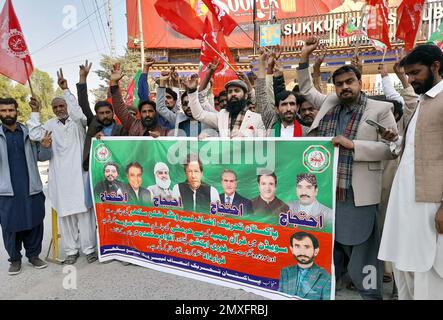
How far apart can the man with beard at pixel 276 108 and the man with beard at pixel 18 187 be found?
84.9 inches

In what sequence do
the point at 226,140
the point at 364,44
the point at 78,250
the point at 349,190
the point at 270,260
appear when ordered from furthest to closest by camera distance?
the point at 364,44 < the point at 78,250 < the point at 226,140 < the point at 270,260 < the point at 349,190

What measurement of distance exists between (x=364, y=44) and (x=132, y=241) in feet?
34.0

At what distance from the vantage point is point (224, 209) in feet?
8.82

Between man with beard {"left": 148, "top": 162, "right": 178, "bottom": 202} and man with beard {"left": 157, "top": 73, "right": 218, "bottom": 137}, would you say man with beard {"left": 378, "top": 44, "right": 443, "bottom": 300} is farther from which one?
man with beard {"left": 157, "top": 73, "right": 218, "bottom": 137}

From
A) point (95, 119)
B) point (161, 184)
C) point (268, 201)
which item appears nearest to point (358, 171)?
point (268, 201)

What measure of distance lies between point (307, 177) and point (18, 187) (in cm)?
279

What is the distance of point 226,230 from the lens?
2684 millimetres

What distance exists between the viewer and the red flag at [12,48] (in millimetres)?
3426

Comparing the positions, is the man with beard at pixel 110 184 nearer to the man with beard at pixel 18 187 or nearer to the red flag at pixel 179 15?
the man with beard at pixel 18 187

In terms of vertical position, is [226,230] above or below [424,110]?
below

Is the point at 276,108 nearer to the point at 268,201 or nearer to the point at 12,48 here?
the point at 268,201

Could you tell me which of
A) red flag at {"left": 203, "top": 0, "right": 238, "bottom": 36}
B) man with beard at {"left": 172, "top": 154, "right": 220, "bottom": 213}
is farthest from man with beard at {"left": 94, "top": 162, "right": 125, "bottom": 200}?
red flag at {"left": 203, "top": 0, "right": 238, "bottom": 36}
